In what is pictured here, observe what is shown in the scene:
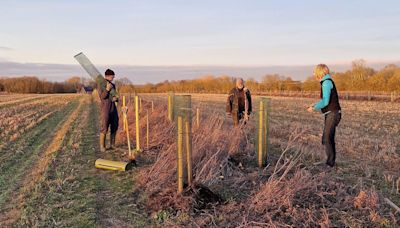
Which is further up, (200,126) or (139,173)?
(200,126)

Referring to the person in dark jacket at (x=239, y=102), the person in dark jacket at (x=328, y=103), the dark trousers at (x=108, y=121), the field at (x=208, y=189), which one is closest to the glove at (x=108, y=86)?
the dark trousers at (x=108, y=121)

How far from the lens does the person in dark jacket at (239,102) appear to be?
377 inches

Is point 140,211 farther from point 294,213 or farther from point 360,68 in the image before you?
point 360,68

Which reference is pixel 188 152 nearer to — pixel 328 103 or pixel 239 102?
pixel 328 103

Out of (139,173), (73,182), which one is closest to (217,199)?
(139,173)

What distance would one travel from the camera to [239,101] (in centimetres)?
970

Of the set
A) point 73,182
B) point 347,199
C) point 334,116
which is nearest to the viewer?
point 347,199

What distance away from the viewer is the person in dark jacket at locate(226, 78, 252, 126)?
9.57 m

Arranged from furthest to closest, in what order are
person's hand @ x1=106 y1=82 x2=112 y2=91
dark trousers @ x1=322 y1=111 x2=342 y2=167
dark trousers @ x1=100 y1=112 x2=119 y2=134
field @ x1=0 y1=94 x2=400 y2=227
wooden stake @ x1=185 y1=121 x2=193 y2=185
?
dark trousers @ x1=100 y1=112 x2=119 y2=134
person's hand @ x1=106 y1=82 x2=112 y2=91
dark trousers @ x1=322 y1=111 x2=342 y2=167
wooden stake @ x1=185 y1=121 x2=193 y2=185
field @ x1=0 y1=94 x2=400 y2=227

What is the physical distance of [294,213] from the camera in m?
4.69

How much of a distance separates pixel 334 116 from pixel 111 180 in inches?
169

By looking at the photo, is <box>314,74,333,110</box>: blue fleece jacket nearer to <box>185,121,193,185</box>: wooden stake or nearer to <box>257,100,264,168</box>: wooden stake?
<box>257,100,264,168</box>: wooden stake

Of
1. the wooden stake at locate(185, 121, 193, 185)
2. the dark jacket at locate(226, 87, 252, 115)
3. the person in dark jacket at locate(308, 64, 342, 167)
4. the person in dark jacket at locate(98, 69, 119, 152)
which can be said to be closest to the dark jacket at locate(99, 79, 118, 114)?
the person in dark jacket at locate(98, 69, 119, 152)

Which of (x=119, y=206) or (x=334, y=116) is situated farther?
(x=334, y=116)
